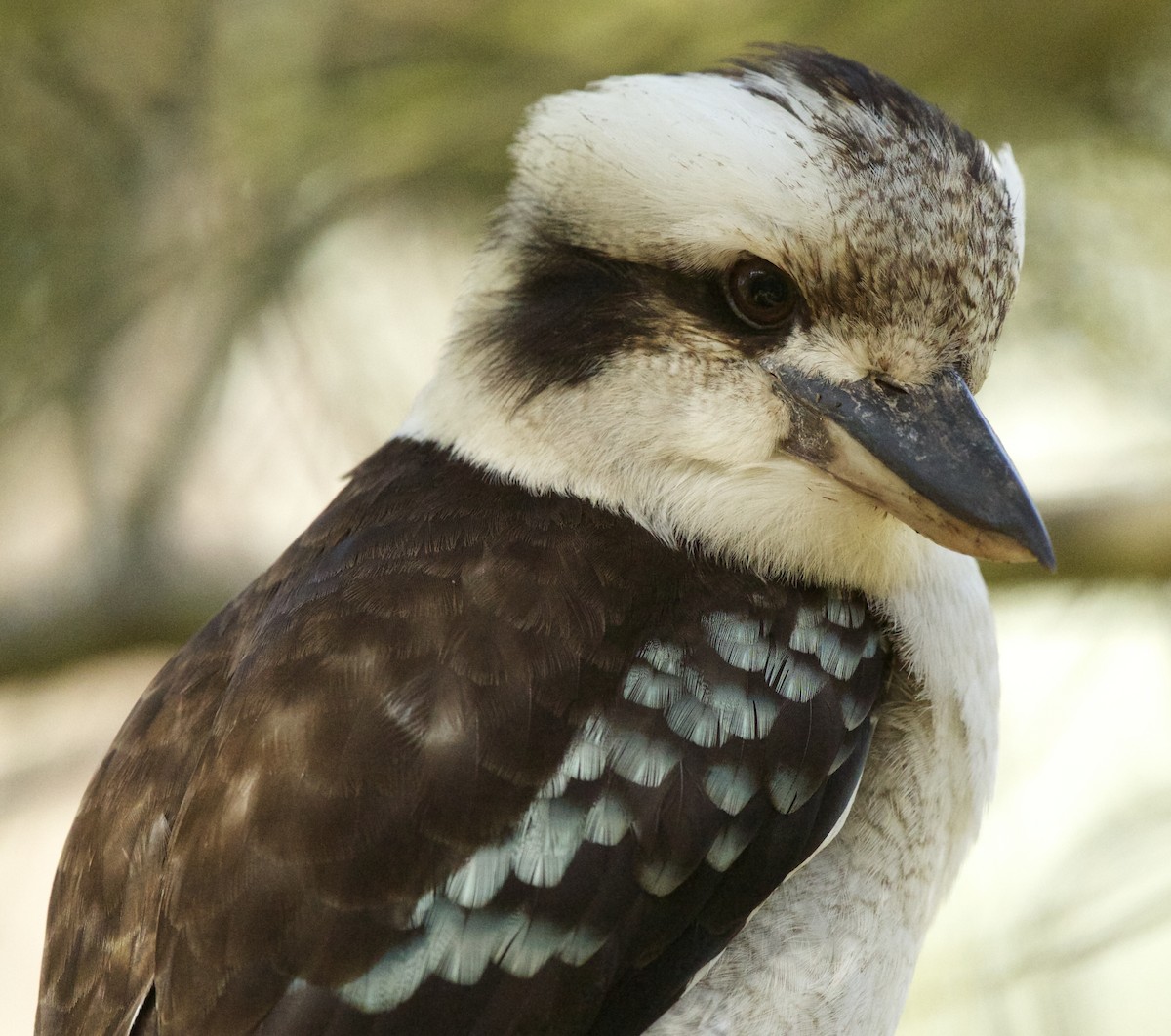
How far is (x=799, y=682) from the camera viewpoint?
1724 mm

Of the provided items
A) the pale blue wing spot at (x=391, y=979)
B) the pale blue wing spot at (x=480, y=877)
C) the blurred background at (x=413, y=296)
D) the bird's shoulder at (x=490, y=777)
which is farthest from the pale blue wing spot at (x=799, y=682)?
the blurred background at (x=413, y=296)

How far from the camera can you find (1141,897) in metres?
3.71

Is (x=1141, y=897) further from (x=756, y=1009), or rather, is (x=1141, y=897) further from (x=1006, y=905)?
(x=756, y=1009)

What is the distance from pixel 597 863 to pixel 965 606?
0.62 meters

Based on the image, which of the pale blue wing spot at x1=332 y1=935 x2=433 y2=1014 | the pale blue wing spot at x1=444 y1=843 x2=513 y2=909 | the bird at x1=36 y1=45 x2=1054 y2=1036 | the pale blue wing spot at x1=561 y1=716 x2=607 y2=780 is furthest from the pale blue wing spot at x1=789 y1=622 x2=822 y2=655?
the pale blue wing spot at x1=332 y1=935 x2=433 y2=1014

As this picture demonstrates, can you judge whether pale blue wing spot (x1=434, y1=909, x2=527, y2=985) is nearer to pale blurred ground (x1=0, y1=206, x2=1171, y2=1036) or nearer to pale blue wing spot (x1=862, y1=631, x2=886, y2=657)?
pale blue wing spot (x1=862, y1=631, x2=886, y2=657)

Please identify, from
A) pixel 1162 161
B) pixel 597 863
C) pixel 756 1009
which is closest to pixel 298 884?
pixel 597 863

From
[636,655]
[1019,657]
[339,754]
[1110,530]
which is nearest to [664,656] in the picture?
[636,655]

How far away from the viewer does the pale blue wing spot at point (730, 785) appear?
165cm

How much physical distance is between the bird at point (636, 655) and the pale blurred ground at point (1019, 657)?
1.93 m

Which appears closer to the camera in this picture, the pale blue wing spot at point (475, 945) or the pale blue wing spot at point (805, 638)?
the pale blue wing spot at point (475, 945)

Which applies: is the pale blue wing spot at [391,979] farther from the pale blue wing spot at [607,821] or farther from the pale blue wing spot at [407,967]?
the pale blue wing spot at [607,821]

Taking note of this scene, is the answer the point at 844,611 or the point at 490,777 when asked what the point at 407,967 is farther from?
the point at 844,611

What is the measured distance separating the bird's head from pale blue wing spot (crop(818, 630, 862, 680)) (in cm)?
8
